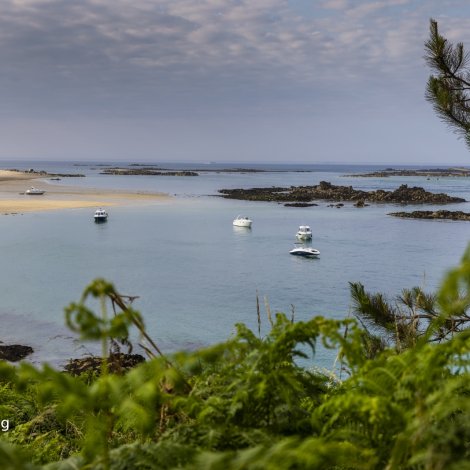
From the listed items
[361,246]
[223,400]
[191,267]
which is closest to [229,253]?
[191,267]

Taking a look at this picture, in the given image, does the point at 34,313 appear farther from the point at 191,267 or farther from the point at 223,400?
the point at 223,400

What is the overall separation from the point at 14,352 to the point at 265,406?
60.4ft

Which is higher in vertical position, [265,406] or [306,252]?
[265,406]

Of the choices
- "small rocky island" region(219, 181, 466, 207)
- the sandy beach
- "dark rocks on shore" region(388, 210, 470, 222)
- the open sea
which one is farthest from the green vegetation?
"small rocky island" region(219, 181, 466, 207)

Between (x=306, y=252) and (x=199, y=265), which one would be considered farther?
Result: (x=306, y=252)

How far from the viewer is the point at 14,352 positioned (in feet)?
59.4

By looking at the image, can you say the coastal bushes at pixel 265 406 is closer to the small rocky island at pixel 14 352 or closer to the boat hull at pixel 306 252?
the small rocky island at pixel 14 352

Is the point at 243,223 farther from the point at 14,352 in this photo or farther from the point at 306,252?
the point at 14,352

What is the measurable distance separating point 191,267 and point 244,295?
778cm

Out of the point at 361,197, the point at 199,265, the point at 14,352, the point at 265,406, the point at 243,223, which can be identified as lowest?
the point at 14,352

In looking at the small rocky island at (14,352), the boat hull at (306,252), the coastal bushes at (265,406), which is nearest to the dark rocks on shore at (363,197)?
the boat hull at (306,252)

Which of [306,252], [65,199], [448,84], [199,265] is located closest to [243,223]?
[306,252]

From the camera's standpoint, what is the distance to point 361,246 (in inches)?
1629

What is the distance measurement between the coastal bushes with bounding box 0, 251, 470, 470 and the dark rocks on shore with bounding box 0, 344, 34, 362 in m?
17.4
